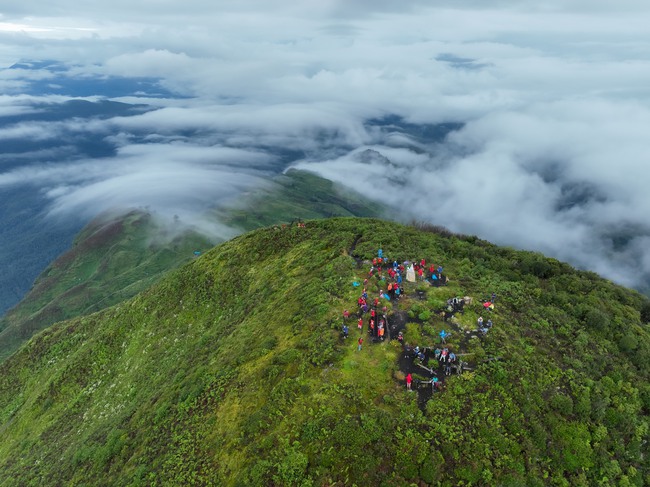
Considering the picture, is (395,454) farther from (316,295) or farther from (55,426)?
(55,426)

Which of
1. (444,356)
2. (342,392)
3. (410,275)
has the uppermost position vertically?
(444,356)

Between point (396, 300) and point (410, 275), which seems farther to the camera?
point (410, 275)

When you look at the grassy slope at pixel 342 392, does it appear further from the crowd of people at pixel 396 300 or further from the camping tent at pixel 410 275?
the camping tent at pixel 410 275

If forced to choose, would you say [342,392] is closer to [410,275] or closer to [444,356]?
[444,356]

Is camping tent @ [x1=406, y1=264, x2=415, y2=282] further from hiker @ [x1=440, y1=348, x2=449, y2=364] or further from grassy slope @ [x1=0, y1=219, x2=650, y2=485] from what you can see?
hiker @ [x1=440, y1=348, x2=449, y2=364]

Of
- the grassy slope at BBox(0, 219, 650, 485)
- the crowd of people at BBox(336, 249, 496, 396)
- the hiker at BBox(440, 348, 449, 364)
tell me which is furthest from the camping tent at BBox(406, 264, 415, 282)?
the hiker at BBox(440, 348, 449, 364)

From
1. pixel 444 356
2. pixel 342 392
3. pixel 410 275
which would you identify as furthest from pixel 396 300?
pixel 342 392

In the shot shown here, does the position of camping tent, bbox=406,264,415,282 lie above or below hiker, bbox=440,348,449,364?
below

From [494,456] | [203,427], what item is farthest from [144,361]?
[494,456]
